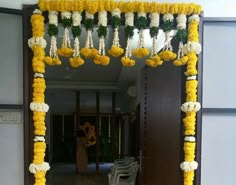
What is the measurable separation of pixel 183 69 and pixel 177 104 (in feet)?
0.79

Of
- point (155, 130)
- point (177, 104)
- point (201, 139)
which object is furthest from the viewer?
point (155, 130)

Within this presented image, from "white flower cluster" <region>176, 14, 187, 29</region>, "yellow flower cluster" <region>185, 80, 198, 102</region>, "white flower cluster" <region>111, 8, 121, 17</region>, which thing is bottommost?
"yellow flower cluster" <region>185, 80, 198, 102</region>

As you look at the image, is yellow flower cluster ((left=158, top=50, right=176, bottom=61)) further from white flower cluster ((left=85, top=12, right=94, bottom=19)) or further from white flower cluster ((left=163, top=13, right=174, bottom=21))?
white flower cluster ((left=85, top=12, right=94, bottom=19))

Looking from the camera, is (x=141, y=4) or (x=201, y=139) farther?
(x=201, y=139)

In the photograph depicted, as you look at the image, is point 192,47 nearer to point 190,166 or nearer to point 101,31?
point 101,31

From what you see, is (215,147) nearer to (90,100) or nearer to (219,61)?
(219,61)

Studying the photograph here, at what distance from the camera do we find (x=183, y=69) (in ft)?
5.97

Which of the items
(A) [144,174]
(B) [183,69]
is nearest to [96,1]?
(B) [183,69]

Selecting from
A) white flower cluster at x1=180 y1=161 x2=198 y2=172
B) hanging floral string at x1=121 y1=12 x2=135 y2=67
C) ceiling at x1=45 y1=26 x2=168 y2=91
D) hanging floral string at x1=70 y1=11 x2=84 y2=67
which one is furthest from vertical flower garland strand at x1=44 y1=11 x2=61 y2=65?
ceiling at x1=45 y1=26 x2=168 y2=91

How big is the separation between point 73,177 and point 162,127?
453cm

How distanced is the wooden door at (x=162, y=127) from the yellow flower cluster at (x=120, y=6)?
39 cm

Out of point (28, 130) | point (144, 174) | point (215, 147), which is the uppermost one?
point (28, 130)

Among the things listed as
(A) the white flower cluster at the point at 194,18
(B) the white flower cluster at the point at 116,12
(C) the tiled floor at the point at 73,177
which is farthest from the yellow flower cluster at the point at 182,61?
(C) the tiled floor at the point at 73,177

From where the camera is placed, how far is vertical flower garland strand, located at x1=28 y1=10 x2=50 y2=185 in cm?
166
